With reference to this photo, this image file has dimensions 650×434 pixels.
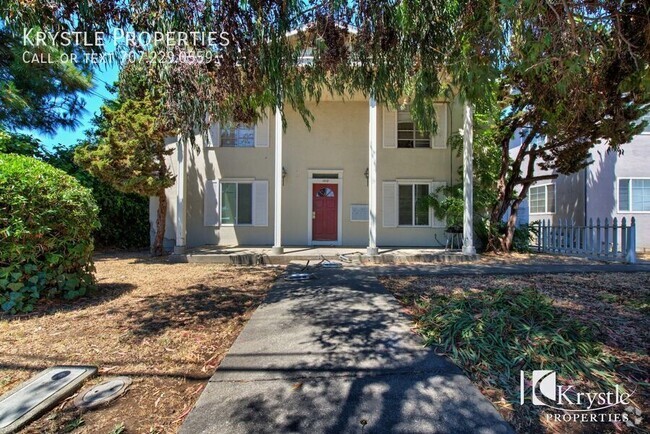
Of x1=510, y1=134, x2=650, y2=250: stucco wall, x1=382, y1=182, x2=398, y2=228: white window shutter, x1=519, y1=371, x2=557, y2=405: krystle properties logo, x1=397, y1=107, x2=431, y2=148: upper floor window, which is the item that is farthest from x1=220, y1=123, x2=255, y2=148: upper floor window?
x1=510, y1=134, x2=650, y2=250: stucco wall

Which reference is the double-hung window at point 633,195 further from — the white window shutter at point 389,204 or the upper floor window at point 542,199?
the white window shutter at point 389,204

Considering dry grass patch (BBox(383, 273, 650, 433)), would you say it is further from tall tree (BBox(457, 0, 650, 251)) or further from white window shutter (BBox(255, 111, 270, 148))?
white window shutter (BBox(255, 111, 270, 148))

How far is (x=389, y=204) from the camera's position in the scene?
41.2 feet

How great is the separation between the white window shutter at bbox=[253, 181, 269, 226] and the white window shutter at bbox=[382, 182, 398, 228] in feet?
13.6

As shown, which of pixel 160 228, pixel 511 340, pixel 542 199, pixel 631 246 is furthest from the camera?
pixel 542 199

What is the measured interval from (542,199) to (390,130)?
28.7 ft

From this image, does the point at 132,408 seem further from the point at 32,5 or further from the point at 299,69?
the point at 299,69

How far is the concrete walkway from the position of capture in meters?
2.36

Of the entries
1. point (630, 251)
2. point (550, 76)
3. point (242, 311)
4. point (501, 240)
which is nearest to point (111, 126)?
point (242, 311)

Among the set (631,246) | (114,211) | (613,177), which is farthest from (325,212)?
(613,177)

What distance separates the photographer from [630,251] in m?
9.14

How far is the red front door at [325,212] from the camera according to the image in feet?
41.2

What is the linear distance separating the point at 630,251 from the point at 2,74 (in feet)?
61.5

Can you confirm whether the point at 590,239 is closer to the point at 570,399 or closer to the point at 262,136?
the point at 570,399
